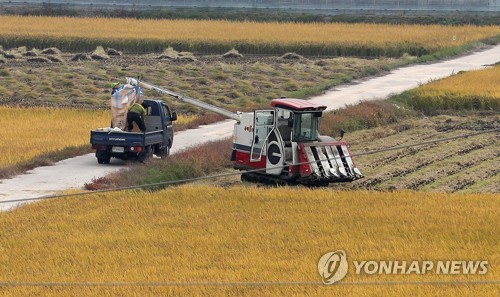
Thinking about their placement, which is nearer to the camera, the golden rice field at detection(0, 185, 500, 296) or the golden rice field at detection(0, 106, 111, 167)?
the golden rice field at detection(0, 185, 500, 296)

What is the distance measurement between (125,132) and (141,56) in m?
38.3

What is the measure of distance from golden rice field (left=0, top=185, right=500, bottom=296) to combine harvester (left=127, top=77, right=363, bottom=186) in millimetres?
1229

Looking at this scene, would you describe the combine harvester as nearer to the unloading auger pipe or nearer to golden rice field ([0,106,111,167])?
the unloading auger pipe

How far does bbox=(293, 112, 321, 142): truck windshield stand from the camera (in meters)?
31.9

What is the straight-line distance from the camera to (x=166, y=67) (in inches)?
Answer: 2547

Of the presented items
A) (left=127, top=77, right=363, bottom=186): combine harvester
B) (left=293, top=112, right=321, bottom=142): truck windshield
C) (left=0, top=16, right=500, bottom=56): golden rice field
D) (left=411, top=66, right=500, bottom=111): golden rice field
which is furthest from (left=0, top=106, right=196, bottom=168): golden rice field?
(left=0, top=16, right=500, bottom=56): golden rice field

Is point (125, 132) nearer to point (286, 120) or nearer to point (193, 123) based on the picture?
point (286, 120)

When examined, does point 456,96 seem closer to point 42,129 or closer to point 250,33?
point 42,129

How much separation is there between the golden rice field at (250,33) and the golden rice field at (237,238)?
4631 cm

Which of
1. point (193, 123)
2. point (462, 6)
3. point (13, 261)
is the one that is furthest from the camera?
point (462, 6)

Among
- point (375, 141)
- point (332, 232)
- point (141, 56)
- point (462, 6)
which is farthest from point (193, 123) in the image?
point (462, 6)
